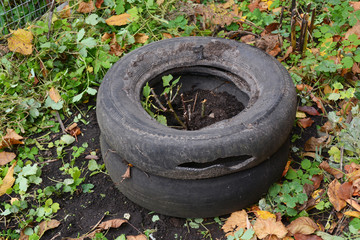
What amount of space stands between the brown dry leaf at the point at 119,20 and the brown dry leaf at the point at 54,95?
89cm

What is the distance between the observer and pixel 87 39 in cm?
363

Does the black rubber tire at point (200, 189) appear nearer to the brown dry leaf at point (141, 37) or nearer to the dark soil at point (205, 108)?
the dark soil at point (205, 108)

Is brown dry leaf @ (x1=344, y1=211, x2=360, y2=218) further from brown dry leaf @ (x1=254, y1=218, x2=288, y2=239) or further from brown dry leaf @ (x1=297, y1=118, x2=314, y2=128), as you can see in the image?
brown dry leaf @ (x1=297, y1=118, x2=314, y2=128)

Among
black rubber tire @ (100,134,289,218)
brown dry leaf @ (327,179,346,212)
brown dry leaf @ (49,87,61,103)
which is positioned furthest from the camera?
brown dry leaf @ (49,87,61,103)

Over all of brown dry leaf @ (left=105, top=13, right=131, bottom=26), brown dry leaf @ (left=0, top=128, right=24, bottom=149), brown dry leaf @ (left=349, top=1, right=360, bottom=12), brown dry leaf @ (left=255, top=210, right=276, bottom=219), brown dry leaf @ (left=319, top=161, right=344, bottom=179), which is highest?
brown dry leaf @ (left=105, top=13, right=131, bottom=26)

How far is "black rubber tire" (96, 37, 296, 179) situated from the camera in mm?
2258

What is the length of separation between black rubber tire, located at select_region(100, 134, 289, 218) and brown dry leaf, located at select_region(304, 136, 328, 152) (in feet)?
1.48

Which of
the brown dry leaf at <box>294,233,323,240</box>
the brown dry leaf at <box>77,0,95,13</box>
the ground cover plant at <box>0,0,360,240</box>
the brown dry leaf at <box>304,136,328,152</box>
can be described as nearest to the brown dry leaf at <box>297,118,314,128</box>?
the ground cover plant at <box>0,0,360,240</box>

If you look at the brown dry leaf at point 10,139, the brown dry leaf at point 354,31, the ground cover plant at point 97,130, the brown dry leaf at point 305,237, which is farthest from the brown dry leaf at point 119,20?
the brown dry leaf at point 305,237

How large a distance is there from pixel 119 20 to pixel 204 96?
1358mm

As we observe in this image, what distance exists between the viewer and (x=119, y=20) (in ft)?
13.0

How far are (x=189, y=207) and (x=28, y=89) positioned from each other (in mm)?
1859

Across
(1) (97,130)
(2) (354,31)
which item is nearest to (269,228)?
(1) (97,130)

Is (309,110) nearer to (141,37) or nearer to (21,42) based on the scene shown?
(141,37)
